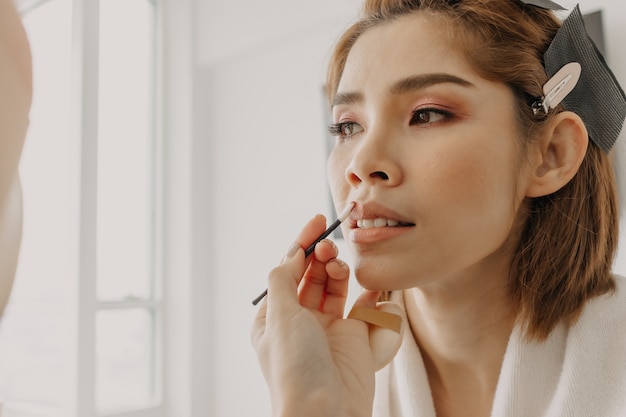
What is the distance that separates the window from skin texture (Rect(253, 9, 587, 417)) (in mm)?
1534

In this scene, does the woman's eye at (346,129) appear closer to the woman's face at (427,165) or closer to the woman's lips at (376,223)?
the woman's face at (427,165)

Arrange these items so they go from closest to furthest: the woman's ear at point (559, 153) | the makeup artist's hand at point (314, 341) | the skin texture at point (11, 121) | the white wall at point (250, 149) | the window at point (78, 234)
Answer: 1. the skin texture at point (11, 121)
2. the makeup artist's hand at point (314, 341)
3. the woman's ear at point (559, 153)
4. the window at point (78, 234)
5. the white wall at point (250, 149)

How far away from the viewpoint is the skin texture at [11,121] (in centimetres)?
18

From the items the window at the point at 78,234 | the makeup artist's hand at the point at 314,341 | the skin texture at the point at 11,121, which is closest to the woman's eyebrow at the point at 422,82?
the makeup artist's hand at the point at 314,341

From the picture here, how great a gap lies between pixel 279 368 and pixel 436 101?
0.44 m

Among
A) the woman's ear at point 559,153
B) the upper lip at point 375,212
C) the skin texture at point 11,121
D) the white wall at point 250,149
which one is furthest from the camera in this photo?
the white wall at point 250,149

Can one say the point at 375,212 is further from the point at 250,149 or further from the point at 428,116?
the point at 250,149

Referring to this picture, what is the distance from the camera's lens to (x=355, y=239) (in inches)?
33.0

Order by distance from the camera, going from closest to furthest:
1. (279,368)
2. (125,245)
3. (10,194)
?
(10,194)
(279,368)
(125,245)

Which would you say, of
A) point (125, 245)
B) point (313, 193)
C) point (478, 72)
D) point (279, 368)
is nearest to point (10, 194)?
point (279, 368)

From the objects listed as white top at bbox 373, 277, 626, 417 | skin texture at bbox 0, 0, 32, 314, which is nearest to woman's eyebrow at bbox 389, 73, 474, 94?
white top at bbox 373, 277, 626, 417

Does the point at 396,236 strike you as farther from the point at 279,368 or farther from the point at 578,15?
the point at 578,15

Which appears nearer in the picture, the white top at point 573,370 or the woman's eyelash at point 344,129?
the white top at point 573,370

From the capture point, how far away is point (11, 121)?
7.0 inches
